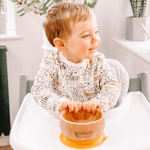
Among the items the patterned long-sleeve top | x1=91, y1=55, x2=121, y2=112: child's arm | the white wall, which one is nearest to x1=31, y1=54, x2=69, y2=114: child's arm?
the patterned long-sleeve top

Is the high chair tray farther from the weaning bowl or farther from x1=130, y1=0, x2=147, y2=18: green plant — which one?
x1=130, y1=0, x2=147, y2=18: green plant

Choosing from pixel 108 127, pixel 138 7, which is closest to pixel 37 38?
pixel 138 7

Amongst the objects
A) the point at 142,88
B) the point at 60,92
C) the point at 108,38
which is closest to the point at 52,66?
the point at 60,92

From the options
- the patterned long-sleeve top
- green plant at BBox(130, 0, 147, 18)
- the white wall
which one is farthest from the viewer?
the white wall

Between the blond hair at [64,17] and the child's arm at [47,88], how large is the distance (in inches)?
4.9

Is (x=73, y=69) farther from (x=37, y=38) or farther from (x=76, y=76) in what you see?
(x=37, y=38)

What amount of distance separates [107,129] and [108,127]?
1 cm

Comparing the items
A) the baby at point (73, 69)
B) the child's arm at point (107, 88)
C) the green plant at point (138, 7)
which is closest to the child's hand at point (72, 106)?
the baby at point (73, 69)

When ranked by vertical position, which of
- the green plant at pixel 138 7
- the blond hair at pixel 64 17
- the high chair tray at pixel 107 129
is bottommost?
the high chair tray at pixel 107 129

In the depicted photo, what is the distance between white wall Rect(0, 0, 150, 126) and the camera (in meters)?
1.45

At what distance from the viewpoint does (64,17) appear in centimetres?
72

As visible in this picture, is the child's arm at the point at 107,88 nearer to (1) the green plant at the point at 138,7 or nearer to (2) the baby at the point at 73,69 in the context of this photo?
(2) the baby at the point at 73,69

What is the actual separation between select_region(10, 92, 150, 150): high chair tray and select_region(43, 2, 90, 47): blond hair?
0.27 m

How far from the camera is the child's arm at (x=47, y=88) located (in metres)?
0.72
